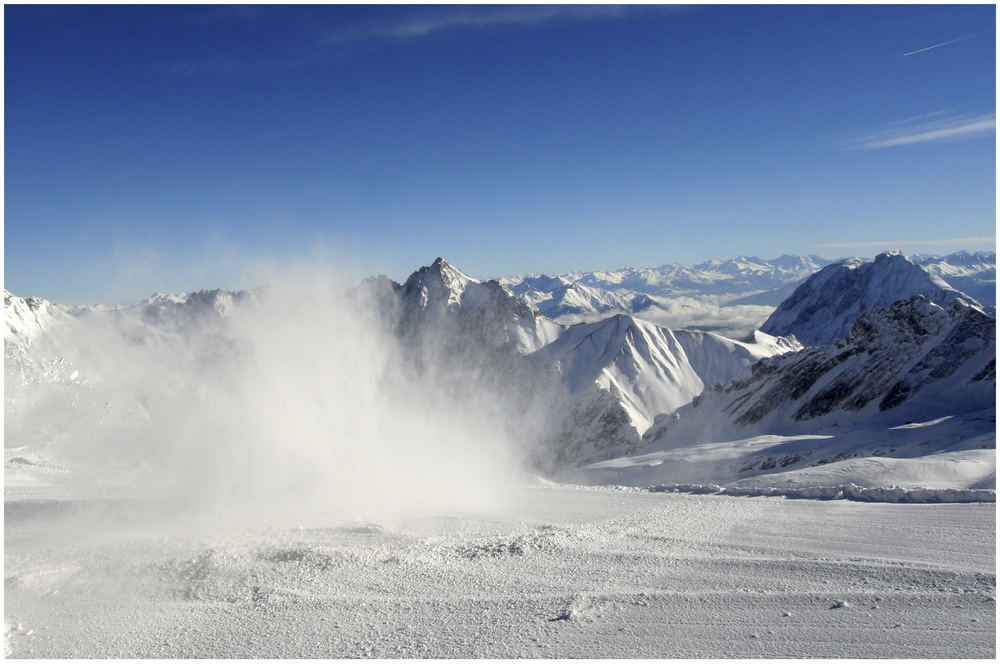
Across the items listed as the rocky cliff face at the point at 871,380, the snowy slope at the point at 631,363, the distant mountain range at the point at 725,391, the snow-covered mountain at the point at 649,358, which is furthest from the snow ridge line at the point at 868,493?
the snow-covered mountain at the point at 649,358

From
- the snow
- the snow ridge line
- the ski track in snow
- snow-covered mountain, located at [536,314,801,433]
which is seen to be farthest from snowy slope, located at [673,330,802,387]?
the ski track in snow

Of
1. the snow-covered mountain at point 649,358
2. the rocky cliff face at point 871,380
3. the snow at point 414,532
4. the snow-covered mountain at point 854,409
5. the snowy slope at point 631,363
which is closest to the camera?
the snow at point 414,532

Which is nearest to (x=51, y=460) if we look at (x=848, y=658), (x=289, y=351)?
(x=289, y=351)

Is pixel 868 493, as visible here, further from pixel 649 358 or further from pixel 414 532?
pixel 649 358

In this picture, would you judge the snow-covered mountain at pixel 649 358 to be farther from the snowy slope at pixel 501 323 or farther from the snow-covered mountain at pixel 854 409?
the snow-covered mountain at pixel 854 409

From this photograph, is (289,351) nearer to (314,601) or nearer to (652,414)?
(314,601)

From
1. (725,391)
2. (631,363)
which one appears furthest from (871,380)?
(631,363)

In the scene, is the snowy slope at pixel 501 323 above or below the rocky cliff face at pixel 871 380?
above
